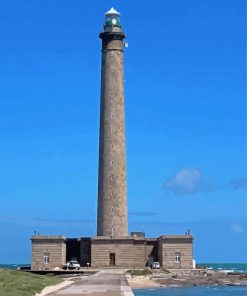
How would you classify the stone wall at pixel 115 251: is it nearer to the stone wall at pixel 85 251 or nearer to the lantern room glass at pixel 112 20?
the stone wall at pixel 85 251

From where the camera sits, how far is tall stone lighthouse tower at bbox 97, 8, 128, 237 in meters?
59.7

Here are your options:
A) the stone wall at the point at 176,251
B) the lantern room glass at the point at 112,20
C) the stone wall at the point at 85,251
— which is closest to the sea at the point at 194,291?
the stone wall at the point at 176,251

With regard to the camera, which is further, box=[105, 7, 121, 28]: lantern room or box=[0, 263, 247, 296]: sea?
box=[105, 7, 121, 28]: lantern room

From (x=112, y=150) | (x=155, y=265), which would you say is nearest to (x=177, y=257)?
(x=155, y=265)

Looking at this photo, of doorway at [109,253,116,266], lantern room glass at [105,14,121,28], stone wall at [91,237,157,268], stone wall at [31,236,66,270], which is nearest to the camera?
stone wall at [91,237,157,268]

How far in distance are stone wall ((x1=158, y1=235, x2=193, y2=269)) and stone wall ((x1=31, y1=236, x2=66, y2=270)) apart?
27.6 feet

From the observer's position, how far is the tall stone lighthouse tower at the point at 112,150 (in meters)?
59.7

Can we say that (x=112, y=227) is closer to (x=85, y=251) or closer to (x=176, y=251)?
(x=85, y=251)

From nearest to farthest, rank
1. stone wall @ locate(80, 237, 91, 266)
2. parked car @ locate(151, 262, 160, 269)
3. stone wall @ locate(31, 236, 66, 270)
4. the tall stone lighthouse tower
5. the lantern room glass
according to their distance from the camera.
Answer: parked car @ locate(151, 262, 160, 269) → stone wall @ locate(31, 236, 66, 270) → the tall stone lighthouse tower → stone wall @ locate(80, 237, 91, 266) → the lantern room glass

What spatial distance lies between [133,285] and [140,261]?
14447 millimetres

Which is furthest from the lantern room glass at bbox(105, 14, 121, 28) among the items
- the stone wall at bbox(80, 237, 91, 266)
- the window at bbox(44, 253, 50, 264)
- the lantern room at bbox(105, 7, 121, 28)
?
the window at bbox(44, 253, 50, 264)

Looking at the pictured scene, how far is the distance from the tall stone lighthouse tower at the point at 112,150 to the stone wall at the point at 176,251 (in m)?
3.56

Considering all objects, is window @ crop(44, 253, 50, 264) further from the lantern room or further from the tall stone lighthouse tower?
the lantern room

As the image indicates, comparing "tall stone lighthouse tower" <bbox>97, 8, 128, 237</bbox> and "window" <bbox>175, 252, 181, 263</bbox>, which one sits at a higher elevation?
"tall stone lighthouse tower" <bbox>97, 8, 128, 237</bbox>
